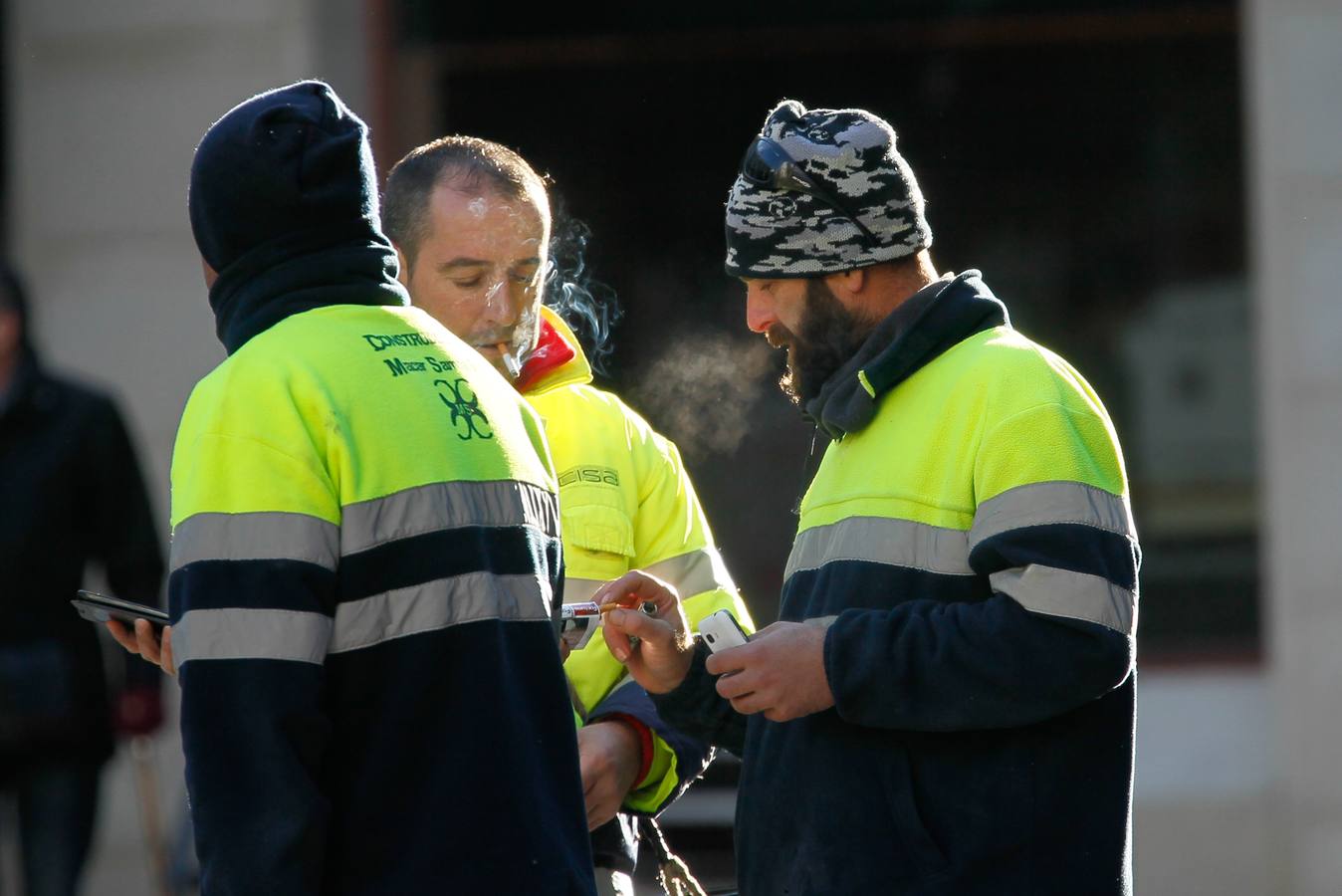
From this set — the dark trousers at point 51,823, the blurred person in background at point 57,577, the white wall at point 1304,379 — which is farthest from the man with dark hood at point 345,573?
the white wall at point 1304,379

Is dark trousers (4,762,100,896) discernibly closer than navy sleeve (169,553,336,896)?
No

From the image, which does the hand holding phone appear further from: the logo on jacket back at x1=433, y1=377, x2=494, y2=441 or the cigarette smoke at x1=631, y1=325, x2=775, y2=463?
the cigarette smoke at x1=631, y1=325, x2=775, y2=463

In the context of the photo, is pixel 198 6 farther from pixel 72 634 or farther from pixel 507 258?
pixel 507 258

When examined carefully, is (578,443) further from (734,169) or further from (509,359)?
(734,169)

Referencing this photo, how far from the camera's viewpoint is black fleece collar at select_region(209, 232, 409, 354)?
226 cm

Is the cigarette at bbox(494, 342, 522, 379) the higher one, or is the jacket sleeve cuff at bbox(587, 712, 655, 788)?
the cigarette at bbox(494, 342, 522, 379)

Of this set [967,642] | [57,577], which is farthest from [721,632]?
[57,577]

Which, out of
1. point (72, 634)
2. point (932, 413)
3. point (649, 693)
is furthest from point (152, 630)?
point (72, 634)

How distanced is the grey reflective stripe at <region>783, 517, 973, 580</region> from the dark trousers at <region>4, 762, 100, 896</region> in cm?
343

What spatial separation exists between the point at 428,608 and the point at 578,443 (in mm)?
933

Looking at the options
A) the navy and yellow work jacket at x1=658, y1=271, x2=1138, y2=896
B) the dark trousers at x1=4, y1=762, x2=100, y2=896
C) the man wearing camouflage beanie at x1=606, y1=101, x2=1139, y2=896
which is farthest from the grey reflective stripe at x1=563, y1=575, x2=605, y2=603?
the dark trousers at x1=4, y1=762, x2=100, y2=896

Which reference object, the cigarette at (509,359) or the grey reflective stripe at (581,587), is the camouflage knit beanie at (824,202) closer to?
the cigarette at (509,359)

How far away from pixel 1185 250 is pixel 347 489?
5.21 meters

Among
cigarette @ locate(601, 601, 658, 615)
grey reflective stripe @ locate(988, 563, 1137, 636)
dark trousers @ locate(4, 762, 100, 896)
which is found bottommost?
dark trousers @ locate(4, 762, 100, 896)
